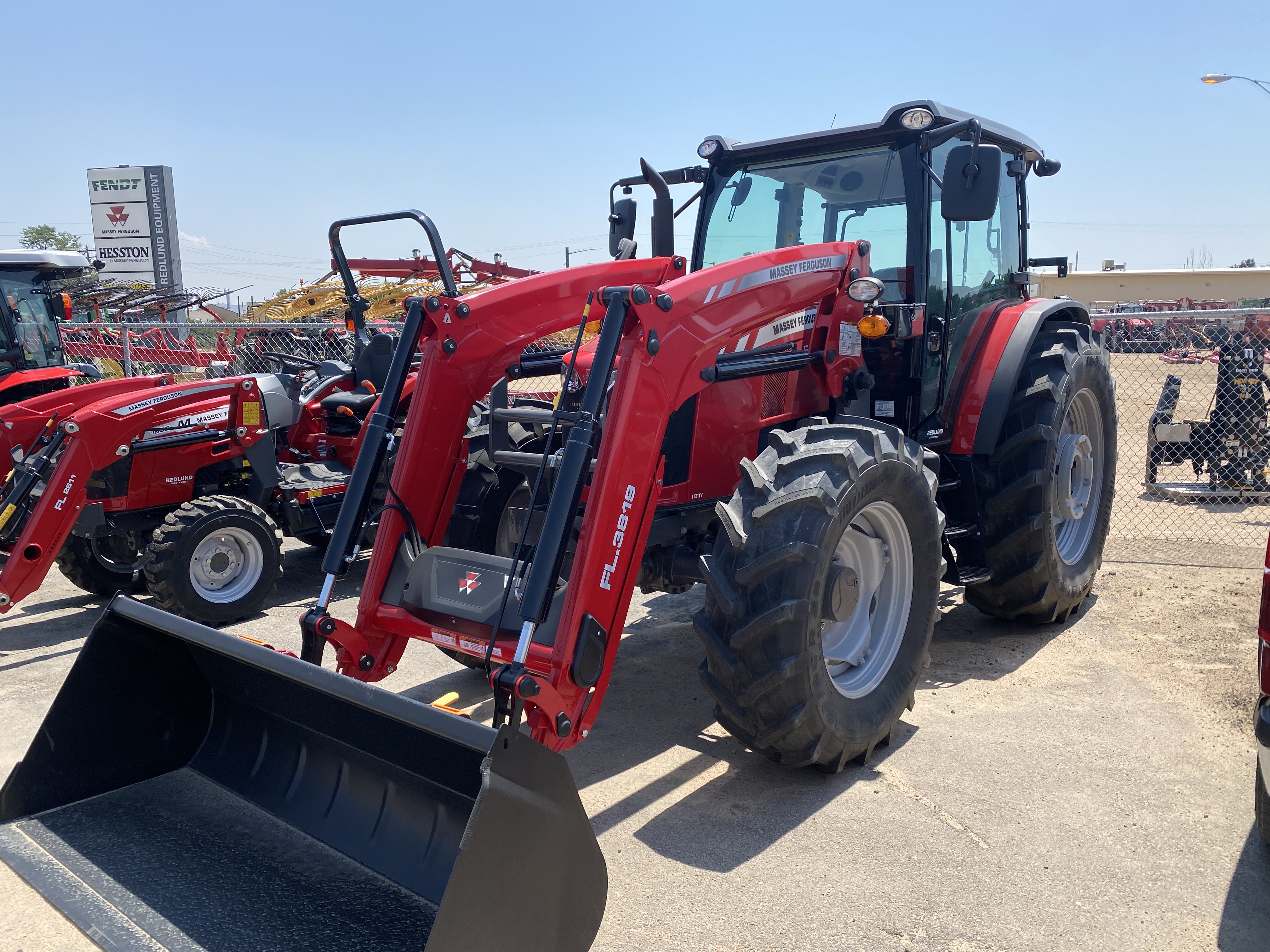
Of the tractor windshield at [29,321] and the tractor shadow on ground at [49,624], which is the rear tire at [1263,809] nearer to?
the tractor shadow on ground at [49,624]

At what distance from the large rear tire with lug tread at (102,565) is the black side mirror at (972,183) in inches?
214

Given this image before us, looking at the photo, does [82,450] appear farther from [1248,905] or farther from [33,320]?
[1248,905]

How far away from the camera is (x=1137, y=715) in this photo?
13.9 feet

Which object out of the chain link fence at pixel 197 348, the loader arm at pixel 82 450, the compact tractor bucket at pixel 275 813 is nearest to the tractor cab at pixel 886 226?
the compact tractor bucket at pixel 275 813

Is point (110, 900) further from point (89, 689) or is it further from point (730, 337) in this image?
point (730, 337)

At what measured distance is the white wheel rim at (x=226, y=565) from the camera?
5961 mm

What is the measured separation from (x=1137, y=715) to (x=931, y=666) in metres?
0.97

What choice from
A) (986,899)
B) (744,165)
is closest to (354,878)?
(986,899)

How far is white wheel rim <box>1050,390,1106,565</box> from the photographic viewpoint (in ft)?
18.1

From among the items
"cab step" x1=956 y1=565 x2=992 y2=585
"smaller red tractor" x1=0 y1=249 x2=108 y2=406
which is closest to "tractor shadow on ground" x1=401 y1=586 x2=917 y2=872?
"cab step" x1=956 y1=565 x2=992 y2=585

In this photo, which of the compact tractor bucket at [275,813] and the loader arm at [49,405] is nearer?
the compact tractor bucket at [275,813]

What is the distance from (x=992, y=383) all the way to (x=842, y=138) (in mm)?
1458

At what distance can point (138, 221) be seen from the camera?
37844 millimetres

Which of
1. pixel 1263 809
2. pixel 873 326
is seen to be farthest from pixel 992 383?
pixel 1263 809
